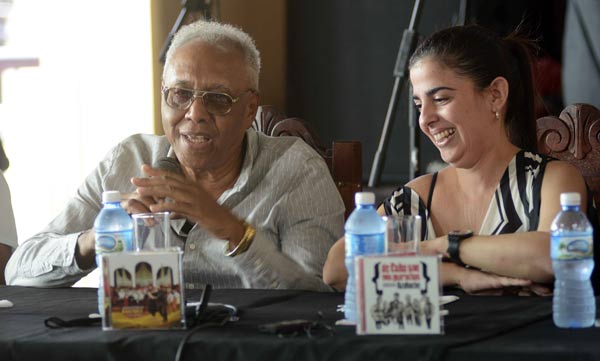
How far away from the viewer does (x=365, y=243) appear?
4.96 feet

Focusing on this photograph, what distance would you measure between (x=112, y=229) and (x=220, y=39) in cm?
68

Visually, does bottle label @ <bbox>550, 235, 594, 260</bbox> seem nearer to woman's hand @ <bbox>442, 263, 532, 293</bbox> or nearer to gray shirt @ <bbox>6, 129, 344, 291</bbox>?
woman's hand @ <bbox>442, 263, 532, 293</bbox>

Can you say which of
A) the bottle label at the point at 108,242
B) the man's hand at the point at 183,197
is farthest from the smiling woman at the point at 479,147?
the bottle label at the point at 108,242

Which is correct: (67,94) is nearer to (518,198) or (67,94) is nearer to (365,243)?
(518,198)

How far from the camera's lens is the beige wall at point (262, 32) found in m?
4.07

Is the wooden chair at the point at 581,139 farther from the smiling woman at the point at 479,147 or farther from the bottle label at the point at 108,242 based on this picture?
the bottle label at the point at 108,242

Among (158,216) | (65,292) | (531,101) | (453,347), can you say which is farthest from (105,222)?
(531,101)

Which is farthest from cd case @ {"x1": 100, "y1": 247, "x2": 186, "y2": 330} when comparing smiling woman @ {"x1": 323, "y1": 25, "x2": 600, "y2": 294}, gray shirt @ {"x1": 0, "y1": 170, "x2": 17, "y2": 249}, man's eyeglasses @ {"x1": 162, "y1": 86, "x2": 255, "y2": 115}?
gray shirt @ {"x1": 0, "y1": 170, "x2": 17, "y2": 249}

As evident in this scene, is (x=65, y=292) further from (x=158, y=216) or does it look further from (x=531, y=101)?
(x=531, y=101)

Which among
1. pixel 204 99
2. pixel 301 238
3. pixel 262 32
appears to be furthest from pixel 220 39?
pixel 262 32

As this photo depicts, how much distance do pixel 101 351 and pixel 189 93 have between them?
2.84ft

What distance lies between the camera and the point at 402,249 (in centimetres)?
150

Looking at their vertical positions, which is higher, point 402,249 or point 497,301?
point 402,249

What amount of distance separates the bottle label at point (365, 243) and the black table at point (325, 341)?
4.3 inches
